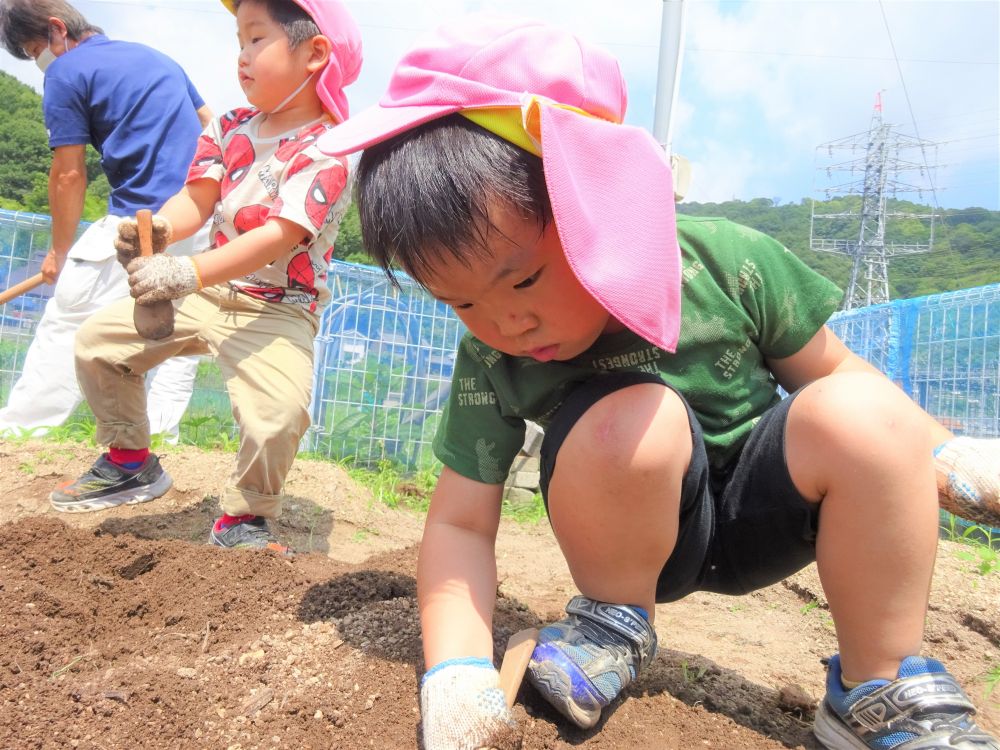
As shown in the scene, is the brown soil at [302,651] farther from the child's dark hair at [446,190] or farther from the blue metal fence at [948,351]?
the blue metal fence at [948,351]

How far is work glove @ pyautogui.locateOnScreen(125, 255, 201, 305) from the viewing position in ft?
7.29

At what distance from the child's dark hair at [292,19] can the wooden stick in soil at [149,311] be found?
81 cm

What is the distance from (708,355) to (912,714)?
0.66 m

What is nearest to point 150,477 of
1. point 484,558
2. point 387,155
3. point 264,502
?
point 264,502

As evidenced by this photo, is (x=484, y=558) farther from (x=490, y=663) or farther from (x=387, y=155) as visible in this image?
(x=387, y=155)

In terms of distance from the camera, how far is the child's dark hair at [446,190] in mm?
1184

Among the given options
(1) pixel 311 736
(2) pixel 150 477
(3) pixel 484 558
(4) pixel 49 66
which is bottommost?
(2) pixel 150 477

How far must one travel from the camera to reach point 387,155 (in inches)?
50.0

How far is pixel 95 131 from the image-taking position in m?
3.76

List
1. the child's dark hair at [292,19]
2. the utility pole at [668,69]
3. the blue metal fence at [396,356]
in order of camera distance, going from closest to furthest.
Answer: the child's dark hair at [292,19] → the utility pole at [668,69] → the blue metal fence at [396,356]

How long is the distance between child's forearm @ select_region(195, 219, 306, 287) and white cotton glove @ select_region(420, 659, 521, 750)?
1.52m

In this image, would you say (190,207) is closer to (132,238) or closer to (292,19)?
(132,238)

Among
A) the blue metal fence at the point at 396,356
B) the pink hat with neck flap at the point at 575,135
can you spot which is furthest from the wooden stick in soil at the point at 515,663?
the blue metal fence at the point at 396,356

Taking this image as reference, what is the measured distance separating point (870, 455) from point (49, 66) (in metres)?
3.98
